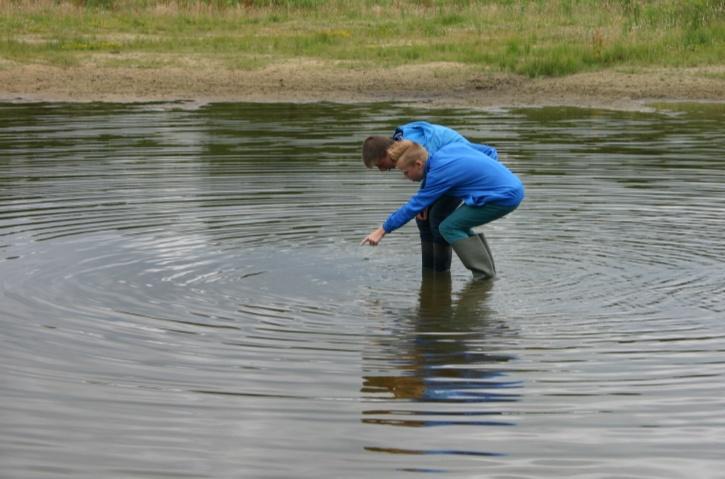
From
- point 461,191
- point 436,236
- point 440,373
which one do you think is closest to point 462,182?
point 461,191

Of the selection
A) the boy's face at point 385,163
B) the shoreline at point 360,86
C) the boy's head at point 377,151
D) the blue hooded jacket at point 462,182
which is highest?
the boy's head at point 377,151

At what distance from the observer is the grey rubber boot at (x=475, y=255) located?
11.6 meters

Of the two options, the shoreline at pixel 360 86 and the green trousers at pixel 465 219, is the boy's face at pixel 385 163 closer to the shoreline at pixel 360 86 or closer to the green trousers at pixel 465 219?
the green trousers at pixel 465 219

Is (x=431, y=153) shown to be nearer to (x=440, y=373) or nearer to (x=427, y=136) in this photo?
(x=427, y=136)

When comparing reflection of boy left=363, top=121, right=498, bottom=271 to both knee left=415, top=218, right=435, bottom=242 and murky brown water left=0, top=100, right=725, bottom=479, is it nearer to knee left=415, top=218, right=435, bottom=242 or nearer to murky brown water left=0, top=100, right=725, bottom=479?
knee left=415, top=218, right=435, bottom=242

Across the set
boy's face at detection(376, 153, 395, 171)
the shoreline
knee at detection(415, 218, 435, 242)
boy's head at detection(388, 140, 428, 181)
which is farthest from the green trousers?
the shoreline

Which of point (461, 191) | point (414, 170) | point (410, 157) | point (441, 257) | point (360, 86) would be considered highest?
point (410, 157)

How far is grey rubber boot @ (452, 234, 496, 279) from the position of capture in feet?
38.1

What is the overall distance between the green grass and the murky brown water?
42.3 ft

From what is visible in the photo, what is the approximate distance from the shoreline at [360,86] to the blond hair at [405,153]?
1565 cm

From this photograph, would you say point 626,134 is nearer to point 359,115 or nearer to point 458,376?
point 359,115

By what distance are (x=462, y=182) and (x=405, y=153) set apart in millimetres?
534

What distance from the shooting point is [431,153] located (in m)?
11.5

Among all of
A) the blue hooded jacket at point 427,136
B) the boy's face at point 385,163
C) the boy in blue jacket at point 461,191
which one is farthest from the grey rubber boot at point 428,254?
the boy's face at point 385,163
